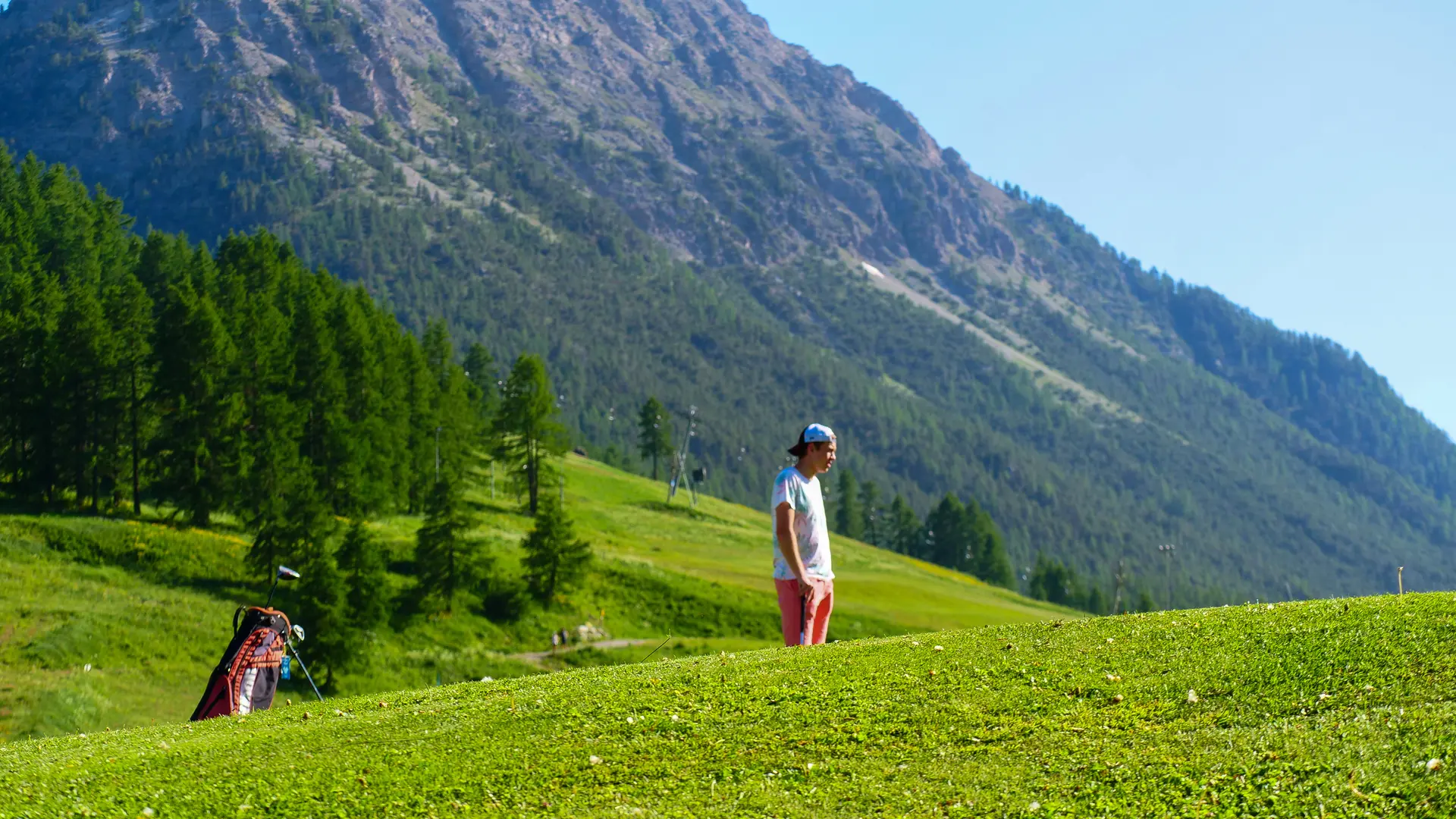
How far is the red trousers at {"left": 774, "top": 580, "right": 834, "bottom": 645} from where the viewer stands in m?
15.2

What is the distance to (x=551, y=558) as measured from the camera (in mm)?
67938

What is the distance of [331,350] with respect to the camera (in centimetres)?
7800

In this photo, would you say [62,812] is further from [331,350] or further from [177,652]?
[331,350]

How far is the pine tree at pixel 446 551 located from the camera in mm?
63875

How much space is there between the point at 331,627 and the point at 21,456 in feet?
79.1

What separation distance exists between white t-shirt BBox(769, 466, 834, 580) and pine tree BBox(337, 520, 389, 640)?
4546cm

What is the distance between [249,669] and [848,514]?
150983 mm

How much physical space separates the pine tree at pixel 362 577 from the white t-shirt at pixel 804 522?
1790 inches

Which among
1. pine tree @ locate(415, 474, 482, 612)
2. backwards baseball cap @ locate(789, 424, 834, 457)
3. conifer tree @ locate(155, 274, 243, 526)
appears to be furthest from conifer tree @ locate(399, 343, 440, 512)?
backwards baseball cap @ locate(789, 424, 834, 457)

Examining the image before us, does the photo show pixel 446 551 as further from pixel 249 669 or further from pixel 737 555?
pixel 249 669

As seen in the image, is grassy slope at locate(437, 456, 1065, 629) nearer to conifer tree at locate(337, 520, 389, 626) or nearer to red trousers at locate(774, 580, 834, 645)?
conifer tree at locate(337, 520, 389, 626)

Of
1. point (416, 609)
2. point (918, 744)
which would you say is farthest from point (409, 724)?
point (416, 609)

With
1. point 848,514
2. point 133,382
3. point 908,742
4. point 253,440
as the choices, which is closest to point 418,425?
point 253,440

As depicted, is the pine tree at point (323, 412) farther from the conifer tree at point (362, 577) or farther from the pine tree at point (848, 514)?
the pine tree at point (848, 514)
